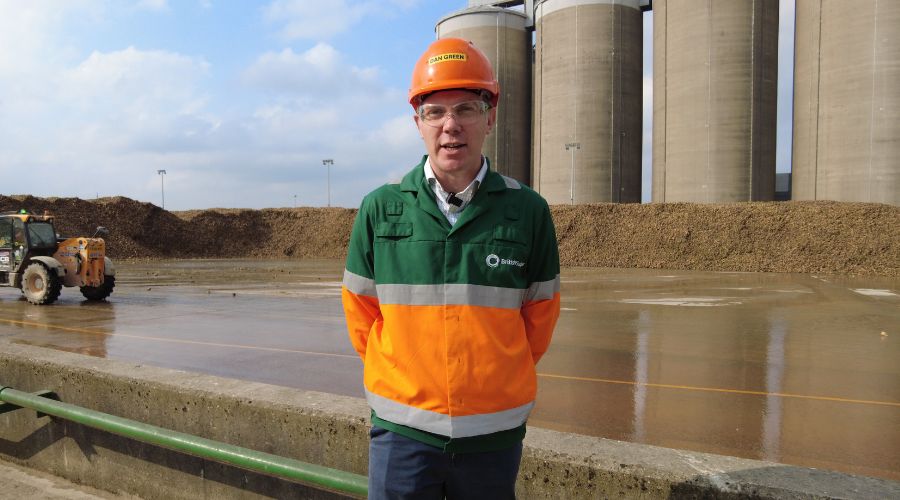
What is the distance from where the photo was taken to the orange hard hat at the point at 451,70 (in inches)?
78.6

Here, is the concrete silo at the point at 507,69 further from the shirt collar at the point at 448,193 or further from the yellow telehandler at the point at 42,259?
the shirt collar at the point at 448,193

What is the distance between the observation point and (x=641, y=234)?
111 feet

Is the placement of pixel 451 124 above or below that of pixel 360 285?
above

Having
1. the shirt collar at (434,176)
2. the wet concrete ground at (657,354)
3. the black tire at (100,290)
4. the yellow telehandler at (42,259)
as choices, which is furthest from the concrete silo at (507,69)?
the shirt collar at (434,176)

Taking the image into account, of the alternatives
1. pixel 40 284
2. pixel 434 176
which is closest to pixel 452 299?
pixel 434 176

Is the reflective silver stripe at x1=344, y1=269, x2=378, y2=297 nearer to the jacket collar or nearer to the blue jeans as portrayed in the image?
the jacket collar

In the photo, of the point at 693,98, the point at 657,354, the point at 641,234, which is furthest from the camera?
the point at 693,98

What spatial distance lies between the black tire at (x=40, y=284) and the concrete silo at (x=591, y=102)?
A: 3421 cm

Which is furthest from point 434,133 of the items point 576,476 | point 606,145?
point 606,145

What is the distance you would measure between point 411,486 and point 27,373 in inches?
174

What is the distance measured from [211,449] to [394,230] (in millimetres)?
2026

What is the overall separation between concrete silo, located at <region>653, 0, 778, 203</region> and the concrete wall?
38.9 m

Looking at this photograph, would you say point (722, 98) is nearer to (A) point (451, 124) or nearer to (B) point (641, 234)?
(B) point (641, 234)

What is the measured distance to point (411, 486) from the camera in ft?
6.48
